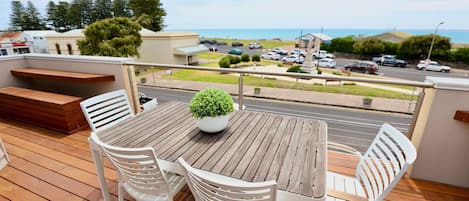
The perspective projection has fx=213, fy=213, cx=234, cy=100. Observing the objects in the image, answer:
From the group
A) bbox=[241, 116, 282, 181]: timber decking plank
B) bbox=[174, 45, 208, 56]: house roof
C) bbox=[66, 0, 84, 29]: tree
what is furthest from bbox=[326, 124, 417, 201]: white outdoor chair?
bbox=[66, 0, 84, 29]: tree

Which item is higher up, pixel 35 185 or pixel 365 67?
pixel 35 185

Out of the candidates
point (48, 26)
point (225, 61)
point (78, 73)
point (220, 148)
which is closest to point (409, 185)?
point (220, 148)

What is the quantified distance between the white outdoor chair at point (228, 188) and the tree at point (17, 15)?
46342mm

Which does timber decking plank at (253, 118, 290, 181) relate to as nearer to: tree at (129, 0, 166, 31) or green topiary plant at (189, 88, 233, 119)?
green topiary plant at (189, 88, 233, 119)

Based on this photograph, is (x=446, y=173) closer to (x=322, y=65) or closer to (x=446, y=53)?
(x=322, y=65)

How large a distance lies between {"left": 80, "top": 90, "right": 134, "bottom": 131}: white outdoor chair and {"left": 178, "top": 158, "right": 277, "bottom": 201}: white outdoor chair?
1181mm

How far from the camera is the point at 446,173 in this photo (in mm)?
1947

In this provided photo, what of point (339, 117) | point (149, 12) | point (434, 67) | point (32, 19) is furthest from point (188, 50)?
point (32, 19)

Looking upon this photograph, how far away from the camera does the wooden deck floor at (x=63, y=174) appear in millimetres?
1849

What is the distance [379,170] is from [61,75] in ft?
13.2

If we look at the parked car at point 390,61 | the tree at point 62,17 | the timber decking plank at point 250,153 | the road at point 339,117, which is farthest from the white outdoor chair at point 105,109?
the tree at point 62,17

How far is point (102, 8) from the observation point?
3328 cm

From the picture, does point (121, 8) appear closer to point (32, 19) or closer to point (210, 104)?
point (32, 19)

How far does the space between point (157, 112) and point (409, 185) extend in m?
2.40
